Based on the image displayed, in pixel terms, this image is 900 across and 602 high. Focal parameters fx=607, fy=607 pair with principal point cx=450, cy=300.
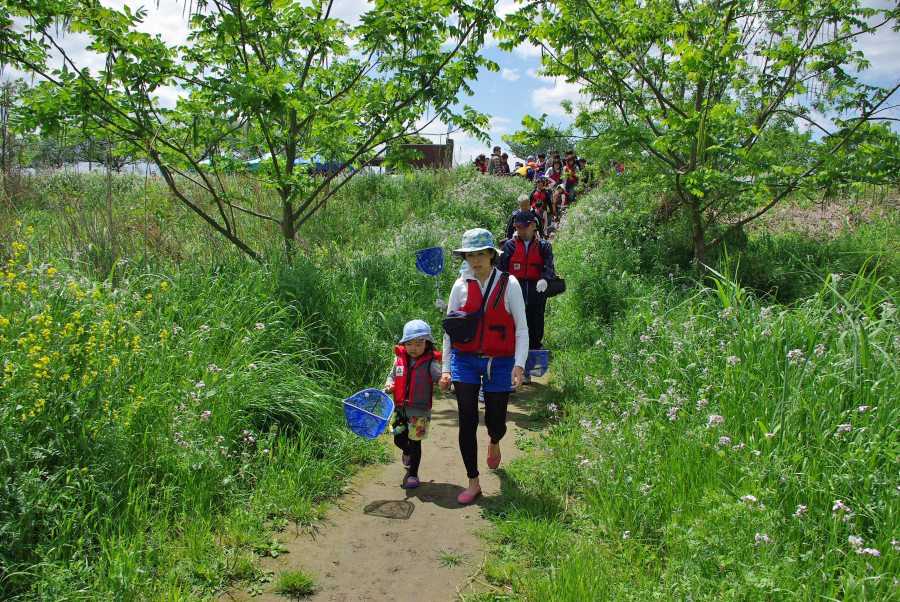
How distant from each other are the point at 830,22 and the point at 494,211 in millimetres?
9628

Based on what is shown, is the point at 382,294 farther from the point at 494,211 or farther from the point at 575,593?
the point at 494,211

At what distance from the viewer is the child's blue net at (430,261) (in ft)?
25.7

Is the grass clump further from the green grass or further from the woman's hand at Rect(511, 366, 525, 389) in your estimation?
the woman's hand at Rect(511, 366, 525, 389)

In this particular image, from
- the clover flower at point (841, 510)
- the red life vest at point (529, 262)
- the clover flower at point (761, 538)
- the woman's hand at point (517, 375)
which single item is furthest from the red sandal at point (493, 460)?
the red life vest at point (529, 262)

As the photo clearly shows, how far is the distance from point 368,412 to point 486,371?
89 centimetres

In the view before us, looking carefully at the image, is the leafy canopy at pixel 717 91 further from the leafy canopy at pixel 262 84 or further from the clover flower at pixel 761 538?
the clover flower at pixel 761 538

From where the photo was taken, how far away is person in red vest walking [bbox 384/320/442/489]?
4.55m

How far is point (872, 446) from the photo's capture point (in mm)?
3182

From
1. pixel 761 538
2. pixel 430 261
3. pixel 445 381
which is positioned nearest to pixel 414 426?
pixel 445 381

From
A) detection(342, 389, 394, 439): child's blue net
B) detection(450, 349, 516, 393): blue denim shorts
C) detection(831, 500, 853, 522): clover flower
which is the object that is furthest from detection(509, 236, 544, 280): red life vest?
detection(831, 500, 853, 522): clover flower

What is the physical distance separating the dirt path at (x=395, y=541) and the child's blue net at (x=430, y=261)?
3.21 metres

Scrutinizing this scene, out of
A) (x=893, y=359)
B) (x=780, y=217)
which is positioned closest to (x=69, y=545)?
(x=893, y=359)

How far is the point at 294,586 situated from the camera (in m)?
3.29

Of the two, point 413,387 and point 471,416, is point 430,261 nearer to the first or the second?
point 413,387
